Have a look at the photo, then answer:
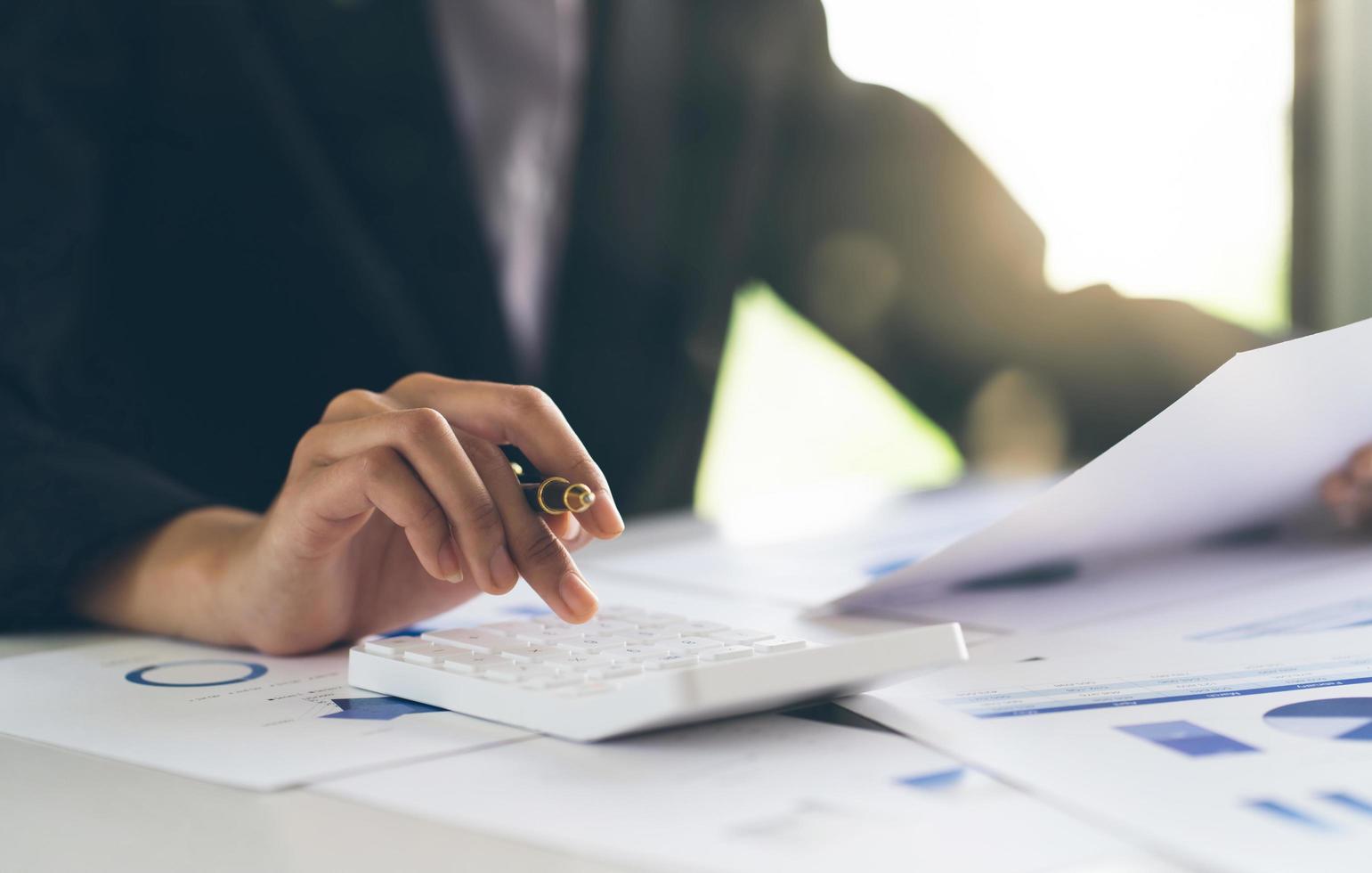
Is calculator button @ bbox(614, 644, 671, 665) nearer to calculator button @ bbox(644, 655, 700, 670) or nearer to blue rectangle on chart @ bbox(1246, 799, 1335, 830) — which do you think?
calculator button @ bbox(644, 655, 700, 670)

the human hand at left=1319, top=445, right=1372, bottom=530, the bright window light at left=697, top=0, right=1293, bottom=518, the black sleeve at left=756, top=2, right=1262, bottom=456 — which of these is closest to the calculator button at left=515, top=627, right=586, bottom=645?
the human hand at left=1319, top=445, right=1372, bottom=530

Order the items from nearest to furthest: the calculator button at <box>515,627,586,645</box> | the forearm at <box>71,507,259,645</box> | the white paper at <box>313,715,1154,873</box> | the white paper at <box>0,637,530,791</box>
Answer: the white paper at <box>313,715,1154,873</box> < the white paper at <box>0,637,530,791</box> < the calculator button at <box>515,627,586,645</box> < the forearm at <box>71,507,259,645</box>

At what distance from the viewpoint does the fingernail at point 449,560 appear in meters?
0.56

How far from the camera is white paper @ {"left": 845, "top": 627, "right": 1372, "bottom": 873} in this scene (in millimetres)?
329

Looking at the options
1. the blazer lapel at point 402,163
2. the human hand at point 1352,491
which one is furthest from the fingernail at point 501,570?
the blazer lapel at point 402,163

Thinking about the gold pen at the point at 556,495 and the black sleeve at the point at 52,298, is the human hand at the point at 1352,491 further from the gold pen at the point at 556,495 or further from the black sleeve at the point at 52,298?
the black sleeve at the point at 52,298

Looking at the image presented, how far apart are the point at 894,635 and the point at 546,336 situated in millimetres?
934

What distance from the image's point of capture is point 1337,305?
1557mm

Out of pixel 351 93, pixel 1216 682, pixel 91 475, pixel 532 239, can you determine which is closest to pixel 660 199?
pixel 532 239

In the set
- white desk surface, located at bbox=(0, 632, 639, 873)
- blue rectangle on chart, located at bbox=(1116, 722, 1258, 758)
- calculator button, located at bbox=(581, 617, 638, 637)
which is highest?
calculator button, located at bbox=(581, 617, 638, 637)

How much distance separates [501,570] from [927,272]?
103cm

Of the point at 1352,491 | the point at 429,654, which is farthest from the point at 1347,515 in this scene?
the point at 429,654

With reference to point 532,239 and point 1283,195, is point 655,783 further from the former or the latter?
point 1283,195

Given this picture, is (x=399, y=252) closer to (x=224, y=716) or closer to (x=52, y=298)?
(x=52, y=298)
